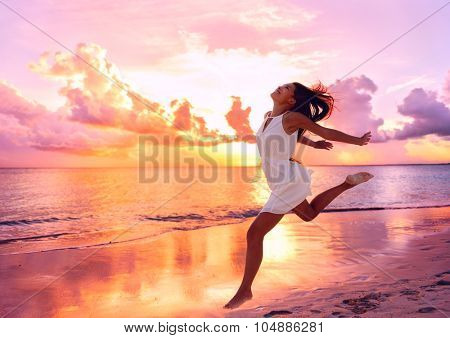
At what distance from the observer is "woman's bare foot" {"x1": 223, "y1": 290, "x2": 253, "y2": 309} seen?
12.4 ft

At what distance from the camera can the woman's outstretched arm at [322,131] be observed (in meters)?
3.61

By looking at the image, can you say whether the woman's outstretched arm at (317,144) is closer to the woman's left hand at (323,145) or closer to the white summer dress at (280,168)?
the woman's left hand at (323,145)

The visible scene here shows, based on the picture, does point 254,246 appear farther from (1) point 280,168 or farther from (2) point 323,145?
(2) point 323,145

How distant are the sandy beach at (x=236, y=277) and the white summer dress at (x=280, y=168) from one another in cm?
94

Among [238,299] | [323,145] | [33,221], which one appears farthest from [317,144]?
[33,221]

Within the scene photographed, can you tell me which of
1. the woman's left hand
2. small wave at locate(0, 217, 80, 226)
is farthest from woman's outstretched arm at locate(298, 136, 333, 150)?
small wave at locate(0, 217, 80, 226)

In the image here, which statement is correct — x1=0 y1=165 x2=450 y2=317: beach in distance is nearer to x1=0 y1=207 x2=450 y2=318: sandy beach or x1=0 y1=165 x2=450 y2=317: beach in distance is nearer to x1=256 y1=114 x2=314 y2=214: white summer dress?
x1=0 y1=207 x2=450 y2=318: sandy beach

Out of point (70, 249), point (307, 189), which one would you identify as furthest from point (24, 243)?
point (307, 189)

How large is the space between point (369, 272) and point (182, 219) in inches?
321

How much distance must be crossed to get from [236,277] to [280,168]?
1.90 m

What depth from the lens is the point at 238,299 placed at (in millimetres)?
3795

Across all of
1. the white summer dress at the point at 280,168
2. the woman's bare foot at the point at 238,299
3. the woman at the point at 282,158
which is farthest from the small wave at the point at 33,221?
the white summer dress at the point at 280,168
